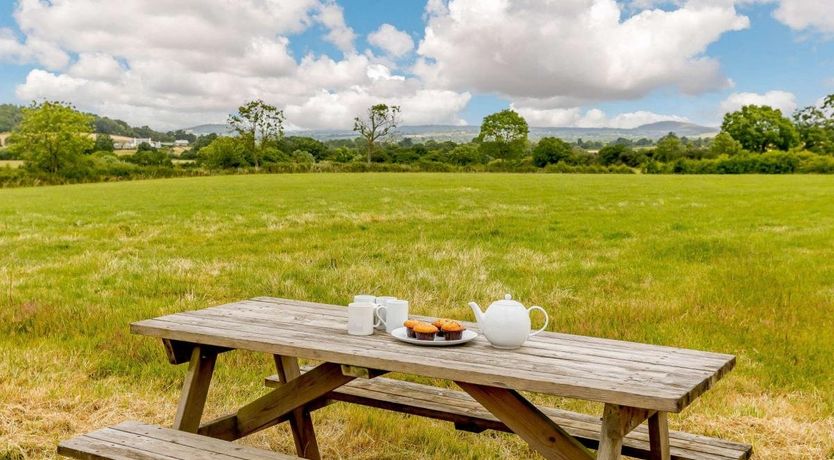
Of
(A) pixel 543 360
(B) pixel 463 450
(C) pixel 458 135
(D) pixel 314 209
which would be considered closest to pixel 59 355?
(B) pixel 463 450

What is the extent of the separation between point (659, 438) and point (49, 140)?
3773 inches

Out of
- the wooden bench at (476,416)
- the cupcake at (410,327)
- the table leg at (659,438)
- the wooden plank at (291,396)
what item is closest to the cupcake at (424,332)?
the cupcake at (410,327)

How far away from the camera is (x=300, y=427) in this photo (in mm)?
4727

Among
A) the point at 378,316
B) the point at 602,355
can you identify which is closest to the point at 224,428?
the point at 378,316

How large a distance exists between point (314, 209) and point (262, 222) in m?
4.81

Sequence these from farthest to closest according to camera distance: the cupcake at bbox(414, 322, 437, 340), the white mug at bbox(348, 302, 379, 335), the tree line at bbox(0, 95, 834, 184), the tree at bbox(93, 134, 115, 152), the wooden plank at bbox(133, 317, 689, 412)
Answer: the tree at bbox(93, 134, 115, 152) < the tree line at bbox(0, 95, 834, 184) < the white mug at bbox(348, 302, 379, 335) < the cupcake at bbox(414, 322, 437, 340) < the wooden plank at bbox(133, 317, 689, 412)

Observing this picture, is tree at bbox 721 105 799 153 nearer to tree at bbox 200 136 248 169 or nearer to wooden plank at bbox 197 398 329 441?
tree at bbox 200 136 248 169

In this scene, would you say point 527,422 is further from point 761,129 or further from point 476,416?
point 761,129

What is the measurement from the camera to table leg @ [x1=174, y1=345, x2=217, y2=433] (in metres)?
4.14

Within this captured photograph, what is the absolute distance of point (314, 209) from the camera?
82.1 ft

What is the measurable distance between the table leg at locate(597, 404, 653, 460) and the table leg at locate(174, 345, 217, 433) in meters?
2.25

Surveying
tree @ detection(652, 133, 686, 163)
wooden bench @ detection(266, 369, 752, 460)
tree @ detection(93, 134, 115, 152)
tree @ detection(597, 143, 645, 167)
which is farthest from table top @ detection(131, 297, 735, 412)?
tree @ detection(93, 134, 115, 152)

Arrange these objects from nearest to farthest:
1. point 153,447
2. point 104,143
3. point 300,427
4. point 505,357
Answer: point 505,357 < point 153,447 < point 300,427 < point 104,143

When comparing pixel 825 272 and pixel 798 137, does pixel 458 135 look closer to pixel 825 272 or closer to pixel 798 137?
pixel 798 137
